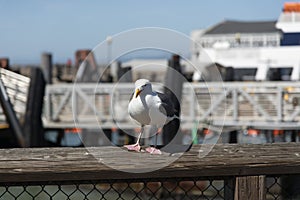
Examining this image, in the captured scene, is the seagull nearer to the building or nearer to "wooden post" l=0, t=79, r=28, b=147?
"wooden post" l=0, t=79, r=28, b=147

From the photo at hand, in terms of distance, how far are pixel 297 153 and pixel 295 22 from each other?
73.9 feet

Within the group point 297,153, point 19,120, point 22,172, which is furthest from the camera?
point 19,120

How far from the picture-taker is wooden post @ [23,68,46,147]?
667 inches

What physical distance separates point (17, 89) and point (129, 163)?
14.9 m

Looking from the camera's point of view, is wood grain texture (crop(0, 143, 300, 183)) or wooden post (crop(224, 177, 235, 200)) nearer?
wood grain texture (crop(0, 143, 300, 183))

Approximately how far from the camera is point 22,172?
3344 millimetres

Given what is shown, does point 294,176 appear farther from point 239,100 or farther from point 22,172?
point 239,100

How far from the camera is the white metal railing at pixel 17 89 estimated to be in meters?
17.7

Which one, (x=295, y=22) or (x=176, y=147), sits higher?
(x=295, y=22)

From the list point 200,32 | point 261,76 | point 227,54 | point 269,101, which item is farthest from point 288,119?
point 200,32

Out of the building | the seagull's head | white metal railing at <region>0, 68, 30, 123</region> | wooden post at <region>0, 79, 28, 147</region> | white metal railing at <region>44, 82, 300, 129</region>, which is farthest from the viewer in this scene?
the building

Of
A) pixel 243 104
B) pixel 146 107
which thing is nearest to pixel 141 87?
pixel 146 107

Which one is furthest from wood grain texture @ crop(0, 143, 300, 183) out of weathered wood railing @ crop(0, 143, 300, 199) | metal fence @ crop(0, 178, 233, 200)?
metal fence @ crop(0, 178, 233, 200)

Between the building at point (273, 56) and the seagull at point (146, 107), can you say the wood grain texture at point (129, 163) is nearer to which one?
the seagull at point (146, 107)
